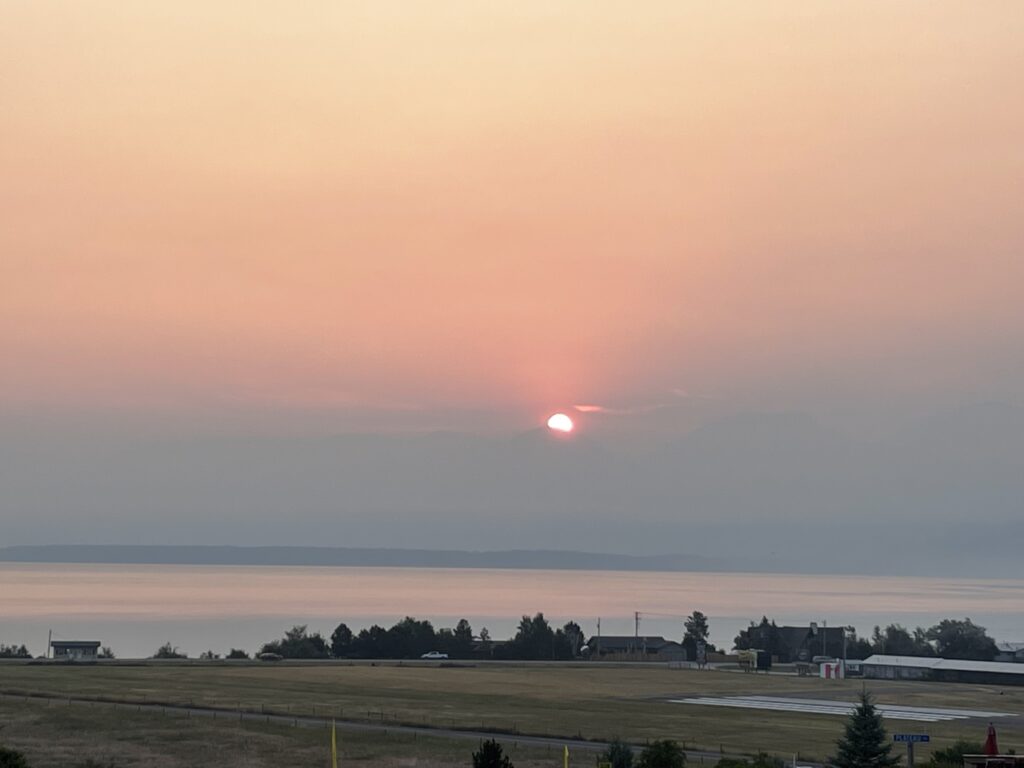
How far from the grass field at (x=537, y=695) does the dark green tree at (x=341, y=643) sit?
21.3m

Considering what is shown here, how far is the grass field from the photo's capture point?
64.8 meters

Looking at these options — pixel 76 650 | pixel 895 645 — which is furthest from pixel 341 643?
pixel 895 645

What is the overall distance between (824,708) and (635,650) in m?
73.6

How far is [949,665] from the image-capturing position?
121188 mm

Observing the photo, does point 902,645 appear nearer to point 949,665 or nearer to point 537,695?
point 949,665

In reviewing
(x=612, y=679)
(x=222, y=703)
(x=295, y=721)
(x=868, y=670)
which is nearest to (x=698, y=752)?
(x=295, y=721)

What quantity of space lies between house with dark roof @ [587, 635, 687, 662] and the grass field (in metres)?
23.5

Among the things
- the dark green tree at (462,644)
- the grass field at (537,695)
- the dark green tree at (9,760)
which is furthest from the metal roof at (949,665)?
the dark green tree at (9,760)

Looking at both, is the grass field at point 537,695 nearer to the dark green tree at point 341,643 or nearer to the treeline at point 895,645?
the dark green tree at point 341,643

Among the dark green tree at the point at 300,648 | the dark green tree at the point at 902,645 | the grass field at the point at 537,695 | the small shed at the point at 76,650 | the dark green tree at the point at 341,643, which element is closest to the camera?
the grass field at the point at 537,695

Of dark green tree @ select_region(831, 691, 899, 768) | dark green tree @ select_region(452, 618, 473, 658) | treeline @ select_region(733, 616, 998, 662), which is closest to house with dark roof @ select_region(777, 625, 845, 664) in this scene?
treeline @ select_region(733, 616, 998, 662)

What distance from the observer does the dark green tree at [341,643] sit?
139875 millimetres

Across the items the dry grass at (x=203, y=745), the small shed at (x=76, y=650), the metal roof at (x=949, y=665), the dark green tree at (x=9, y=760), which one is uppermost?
the metal roof at (x=949, y=665)

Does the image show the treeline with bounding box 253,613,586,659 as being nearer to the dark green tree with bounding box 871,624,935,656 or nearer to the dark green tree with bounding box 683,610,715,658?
the dark green tree with bounding box 683,610,715,658
